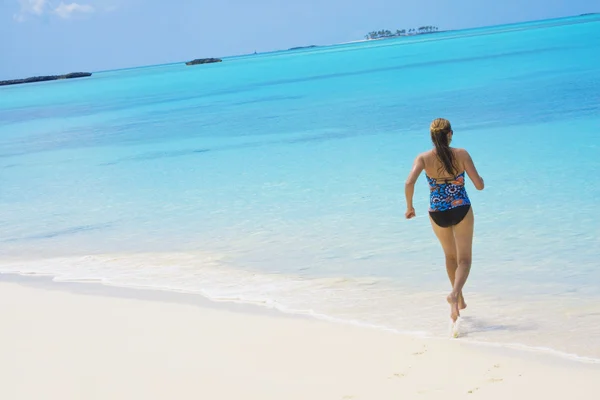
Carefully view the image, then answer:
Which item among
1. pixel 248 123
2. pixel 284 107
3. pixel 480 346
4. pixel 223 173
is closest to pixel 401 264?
pixel 480 346

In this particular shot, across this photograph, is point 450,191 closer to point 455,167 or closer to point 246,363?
point 455,167

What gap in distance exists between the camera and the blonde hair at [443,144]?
5.55 metres

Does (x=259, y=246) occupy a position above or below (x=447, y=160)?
below

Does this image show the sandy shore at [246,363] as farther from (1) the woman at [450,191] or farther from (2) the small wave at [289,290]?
(1) the woman at [450,191]

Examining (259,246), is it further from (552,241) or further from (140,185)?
(140,185)

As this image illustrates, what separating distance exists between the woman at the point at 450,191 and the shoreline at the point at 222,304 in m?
0.45

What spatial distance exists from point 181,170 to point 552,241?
10.7 m

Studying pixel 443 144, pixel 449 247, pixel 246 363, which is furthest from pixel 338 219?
pixel 246 363

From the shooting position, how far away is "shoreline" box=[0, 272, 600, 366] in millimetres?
5258

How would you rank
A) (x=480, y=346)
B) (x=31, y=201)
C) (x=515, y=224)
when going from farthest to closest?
(x=31, y=201) → (x=515, y=224) → (x=480, y=346)

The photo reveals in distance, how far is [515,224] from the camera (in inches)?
361

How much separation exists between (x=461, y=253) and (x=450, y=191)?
467mm

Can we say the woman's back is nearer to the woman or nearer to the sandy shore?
the woman

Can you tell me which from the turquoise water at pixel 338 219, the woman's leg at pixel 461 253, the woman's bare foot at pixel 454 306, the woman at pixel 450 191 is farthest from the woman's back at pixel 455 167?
the turquoise water at pixel 338 219
